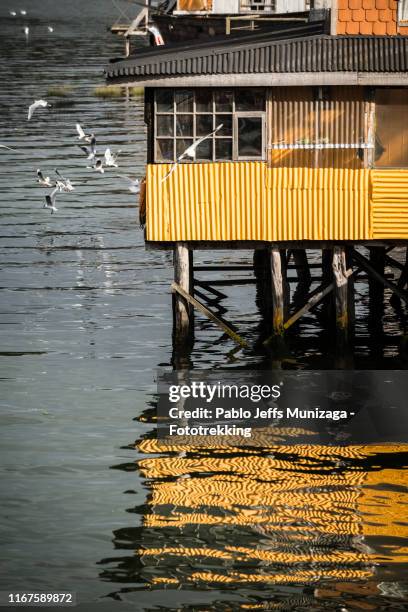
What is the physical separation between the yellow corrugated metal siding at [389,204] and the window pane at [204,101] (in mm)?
3674

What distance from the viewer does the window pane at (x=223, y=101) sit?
31.4 metres

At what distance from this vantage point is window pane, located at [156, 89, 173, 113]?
31359mm

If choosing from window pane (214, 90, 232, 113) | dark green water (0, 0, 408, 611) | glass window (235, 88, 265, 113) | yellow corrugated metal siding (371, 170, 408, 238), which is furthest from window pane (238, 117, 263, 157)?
dark green water (0, 0, 408, 611)

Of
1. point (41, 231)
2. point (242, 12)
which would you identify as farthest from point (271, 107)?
point (242, 12)

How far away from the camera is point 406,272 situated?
3744cm

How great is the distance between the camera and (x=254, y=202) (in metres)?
31.9

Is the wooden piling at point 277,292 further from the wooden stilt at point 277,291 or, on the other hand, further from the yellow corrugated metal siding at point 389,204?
the yellow corrugated metal siding at point 389,204

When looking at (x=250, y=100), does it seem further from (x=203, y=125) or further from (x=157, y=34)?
(x=157, y=34)

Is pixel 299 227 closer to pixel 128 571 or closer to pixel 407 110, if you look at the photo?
pixel 407 110

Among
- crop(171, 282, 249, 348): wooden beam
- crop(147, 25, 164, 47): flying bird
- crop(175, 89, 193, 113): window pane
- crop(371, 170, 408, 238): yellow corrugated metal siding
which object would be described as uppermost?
crop(147, 25, 164, 47): flying bird

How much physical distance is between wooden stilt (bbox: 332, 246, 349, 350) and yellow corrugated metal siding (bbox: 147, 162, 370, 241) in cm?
79

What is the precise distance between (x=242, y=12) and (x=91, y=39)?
3239 inches

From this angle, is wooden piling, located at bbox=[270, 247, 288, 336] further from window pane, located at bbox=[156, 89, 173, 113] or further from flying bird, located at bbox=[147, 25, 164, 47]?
flying bird, located at bbox=[147, 25, 164, 47]

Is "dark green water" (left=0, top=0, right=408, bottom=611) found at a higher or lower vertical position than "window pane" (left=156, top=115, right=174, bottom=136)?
lower
